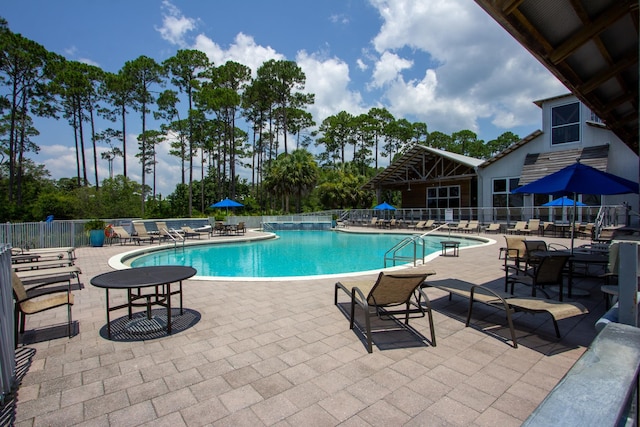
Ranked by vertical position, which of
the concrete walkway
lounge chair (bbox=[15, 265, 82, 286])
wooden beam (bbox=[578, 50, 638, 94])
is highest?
wooden beam (bbox=[578, 50, 638, 94])

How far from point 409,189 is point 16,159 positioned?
31.6 meters

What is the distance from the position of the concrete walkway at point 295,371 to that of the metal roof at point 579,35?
11.6 ft

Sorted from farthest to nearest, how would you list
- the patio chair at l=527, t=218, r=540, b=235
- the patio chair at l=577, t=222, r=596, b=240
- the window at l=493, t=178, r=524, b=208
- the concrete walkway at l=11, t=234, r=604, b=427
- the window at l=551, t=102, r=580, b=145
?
the window at l=493, t=178, r=524, b=208 → the window at l=551, t=102, r=580, b=145 → the patio chair at l=527, t=218, r=540, b=235 → the patio chair at l=577, t=222, r=596, b=240 → the concrete walkway at l=11, t=234, r=604, b=427

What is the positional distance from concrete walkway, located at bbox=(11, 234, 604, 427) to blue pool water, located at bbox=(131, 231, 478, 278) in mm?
5041

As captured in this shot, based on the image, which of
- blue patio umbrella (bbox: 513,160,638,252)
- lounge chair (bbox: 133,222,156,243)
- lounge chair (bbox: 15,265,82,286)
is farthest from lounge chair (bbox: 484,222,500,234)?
lounge chair (bbox: 15,265,82,286)

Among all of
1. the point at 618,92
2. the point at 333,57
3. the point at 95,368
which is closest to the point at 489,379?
the point at 95,368

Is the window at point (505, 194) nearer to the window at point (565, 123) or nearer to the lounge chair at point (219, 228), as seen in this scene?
the window at point (565, 123)

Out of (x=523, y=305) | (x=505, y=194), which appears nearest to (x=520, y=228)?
(x=505, y=194)

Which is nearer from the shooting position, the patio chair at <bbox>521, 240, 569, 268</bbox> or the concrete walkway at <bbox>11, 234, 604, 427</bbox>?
the concrete walkway at <bbox>11, 234, 604, 427</bbox>

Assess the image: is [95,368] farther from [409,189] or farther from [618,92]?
[409,189]

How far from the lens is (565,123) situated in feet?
56.9

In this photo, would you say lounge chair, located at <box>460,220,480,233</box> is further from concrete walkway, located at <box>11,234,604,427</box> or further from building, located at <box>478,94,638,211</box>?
concrete walkway, located at <box>11,234,604,427</box>

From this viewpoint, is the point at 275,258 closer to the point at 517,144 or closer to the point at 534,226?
the point at 534,226

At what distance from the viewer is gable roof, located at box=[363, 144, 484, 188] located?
75.2ft
